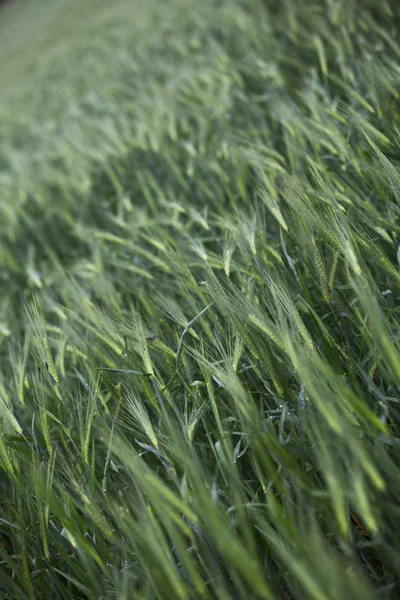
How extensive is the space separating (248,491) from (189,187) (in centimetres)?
79

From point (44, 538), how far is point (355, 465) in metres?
0.36

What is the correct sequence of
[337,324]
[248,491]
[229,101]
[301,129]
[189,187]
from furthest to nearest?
[229,101]
[189,187]
[301,129]
[337,324]
[248,491]

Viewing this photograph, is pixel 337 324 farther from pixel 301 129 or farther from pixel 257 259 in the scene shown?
pixel 301 129

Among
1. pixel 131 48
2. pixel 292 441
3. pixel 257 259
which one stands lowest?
pixel 292 441

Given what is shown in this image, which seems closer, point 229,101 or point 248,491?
point 248,491

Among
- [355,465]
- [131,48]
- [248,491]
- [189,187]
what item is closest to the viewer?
[355,465]

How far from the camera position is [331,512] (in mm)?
492

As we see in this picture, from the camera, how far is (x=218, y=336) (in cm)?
67

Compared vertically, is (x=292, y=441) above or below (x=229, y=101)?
below

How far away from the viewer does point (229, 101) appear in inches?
53.9

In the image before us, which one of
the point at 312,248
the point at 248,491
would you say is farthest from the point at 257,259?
the point at 248,491

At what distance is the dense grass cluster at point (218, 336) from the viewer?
19.0 inches

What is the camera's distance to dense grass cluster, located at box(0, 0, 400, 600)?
19.0 inches

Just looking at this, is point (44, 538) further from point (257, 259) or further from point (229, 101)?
point (229, 101)
